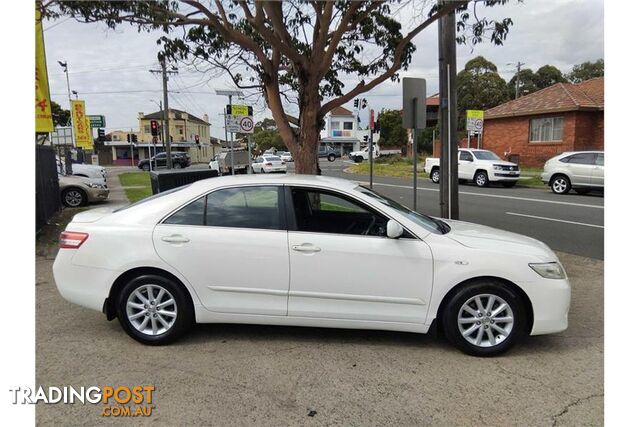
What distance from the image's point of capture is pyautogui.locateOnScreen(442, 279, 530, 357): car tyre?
372 cm

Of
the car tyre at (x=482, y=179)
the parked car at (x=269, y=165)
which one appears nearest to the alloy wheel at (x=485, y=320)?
the car tyre at (x=482, y=179)

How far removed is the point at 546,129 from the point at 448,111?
21.0 metres

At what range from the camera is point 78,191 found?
43.5 ft

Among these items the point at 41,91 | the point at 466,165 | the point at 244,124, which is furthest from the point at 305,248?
the point at 466,165

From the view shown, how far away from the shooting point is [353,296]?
12.4 ft

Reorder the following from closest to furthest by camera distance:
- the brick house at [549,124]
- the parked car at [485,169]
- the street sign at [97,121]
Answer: the parked car at [485,169], the brick house at [549,124], the street sign at [97,121]

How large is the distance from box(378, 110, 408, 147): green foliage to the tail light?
54638 mm

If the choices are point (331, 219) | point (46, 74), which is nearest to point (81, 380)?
point (331, 219)

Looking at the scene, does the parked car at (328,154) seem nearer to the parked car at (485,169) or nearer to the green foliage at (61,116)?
the parked car at (485,169)

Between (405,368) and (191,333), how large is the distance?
6.56 ft

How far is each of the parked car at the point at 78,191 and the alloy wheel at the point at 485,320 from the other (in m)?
12.6

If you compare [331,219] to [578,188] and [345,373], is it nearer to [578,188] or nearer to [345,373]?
[345,373]

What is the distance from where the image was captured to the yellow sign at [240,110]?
1346cm

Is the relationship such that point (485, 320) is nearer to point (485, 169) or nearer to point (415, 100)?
point (415, 100)
